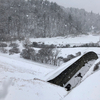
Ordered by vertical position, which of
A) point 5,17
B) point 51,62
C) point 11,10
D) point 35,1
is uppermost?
point 35,1

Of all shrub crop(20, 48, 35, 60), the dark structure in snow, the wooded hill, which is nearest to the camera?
the dark structure in snow

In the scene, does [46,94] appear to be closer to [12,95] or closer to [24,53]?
[12,95]

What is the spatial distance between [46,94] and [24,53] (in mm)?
19710

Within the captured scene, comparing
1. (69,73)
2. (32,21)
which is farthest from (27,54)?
(32,21)

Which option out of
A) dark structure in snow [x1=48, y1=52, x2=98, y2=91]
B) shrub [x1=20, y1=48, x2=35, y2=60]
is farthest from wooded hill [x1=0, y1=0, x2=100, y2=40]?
dark structure in snow [x1=48, y1=52, x2=98, y2=91]

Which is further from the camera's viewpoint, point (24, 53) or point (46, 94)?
point (24, 53)

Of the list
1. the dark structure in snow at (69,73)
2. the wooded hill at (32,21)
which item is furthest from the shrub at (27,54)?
the wooded hill at (32,21)

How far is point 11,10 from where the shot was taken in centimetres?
7831

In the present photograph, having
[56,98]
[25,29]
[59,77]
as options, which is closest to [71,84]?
[59,77]

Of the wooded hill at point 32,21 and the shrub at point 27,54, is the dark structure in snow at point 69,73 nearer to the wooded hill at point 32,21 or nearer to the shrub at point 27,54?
the shrub at point 27,54

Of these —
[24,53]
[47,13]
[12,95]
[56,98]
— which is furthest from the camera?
[47,13]

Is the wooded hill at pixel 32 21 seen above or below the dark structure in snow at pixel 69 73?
above

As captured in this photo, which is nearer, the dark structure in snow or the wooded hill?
the dark structure in snow

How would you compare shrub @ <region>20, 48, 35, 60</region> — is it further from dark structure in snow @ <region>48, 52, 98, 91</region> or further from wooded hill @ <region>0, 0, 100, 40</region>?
A: wooded hill @ <region>0, 0, 100, 40</region>
